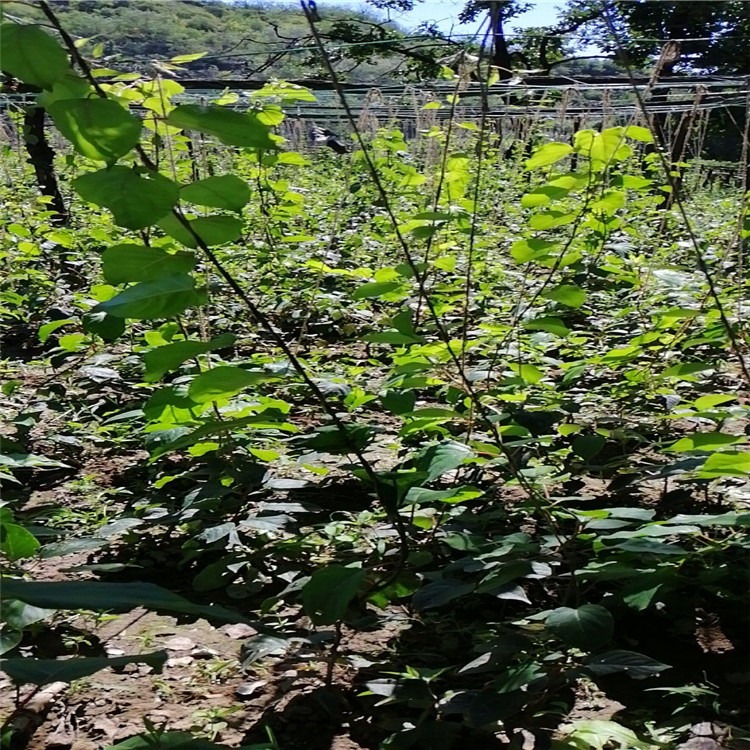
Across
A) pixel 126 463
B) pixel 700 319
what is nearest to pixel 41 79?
pixel 126 463

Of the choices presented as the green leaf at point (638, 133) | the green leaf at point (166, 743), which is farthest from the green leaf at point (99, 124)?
the green leaf at point (638, 133)

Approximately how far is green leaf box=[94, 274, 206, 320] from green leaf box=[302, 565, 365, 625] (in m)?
0.49

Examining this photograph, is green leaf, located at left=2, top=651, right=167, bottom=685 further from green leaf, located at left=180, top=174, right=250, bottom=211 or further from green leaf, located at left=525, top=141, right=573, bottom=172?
green leaf, located at left=525, top=141, right=573, bottom=172

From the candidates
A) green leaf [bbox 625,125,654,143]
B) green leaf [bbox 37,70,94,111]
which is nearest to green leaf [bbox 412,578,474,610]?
Result: green leaf [bbox 37,70,94,111]

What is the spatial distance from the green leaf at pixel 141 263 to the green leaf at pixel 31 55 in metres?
0.21

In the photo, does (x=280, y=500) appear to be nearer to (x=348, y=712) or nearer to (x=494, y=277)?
(x=348, y=712)

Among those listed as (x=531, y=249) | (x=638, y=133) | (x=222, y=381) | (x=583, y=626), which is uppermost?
(x=638, y=133)

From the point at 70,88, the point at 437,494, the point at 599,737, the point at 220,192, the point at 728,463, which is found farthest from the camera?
the point at 437,494

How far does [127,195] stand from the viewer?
2.80ft

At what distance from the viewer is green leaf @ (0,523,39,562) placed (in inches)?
42.9

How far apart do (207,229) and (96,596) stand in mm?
540

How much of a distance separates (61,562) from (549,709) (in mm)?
1244

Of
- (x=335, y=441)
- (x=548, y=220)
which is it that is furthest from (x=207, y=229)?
(x=548, y=220)

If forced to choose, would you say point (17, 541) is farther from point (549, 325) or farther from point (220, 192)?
point (549, 325)
